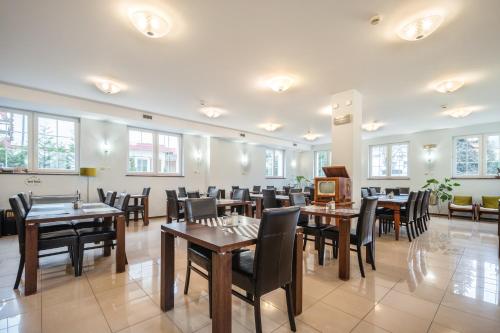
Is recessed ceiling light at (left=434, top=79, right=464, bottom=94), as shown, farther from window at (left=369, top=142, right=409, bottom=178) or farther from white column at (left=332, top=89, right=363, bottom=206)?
window at (left=369, top=142, right=409, bottom=178)

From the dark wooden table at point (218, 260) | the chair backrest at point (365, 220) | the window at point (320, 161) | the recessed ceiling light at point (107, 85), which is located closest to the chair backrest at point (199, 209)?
the dark wooden table at point (218, 260)

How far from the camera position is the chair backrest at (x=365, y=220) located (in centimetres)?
291

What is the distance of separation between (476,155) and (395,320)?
27.8 ft

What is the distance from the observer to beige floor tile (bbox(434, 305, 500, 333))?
1.94 m

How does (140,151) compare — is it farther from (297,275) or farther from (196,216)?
(297,275)

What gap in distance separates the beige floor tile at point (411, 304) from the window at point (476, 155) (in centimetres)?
772

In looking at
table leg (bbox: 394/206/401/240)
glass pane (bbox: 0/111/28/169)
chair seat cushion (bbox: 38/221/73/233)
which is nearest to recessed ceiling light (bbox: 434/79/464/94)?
table leg (bbox: 394/206/401/240)

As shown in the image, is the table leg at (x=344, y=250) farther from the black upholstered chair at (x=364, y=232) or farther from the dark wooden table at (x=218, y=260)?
the dark wooden table at (x=218, y=260)

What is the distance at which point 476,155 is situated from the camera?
25.1ft

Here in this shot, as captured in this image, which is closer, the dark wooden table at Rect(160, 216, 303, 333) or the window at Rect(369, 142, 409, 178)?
the dark wooden table at Rect(160, 216, 303, 333)

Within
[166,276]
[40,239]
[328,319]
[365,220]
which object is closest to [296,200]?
[365,220]

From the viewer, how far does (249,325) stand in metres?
1.98

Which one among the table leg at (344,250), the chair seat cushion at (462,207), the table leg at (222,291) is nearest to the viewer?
the table leg at (222,291)

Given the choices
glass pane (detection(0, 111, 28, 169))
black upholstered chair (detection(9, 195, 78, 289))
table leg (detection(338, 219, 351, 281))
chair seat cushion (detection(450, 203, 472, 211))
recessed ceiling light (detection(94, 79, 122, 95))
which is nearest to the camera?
black upholstered chair (detection(9, 195, 78, 289))
